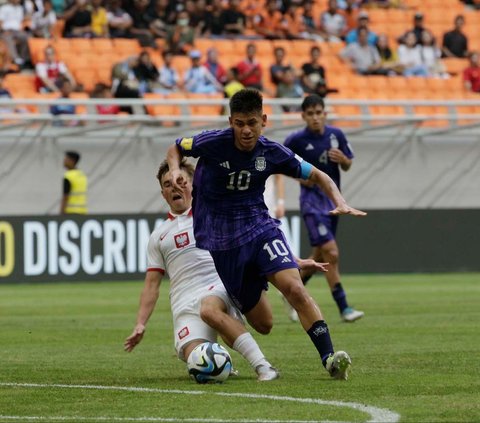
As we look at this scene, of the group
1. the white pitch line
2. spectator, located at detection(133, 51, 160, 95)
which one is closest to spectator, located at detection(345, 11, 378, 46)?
spectator, located at detection(133, 51, 160, 95)

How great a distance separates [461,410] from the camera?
764 cm

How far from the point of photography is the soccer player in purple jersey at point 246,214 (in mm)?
9312

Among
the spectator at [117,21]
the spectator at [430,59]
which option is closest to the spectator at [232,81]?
the spectator at [117,21]

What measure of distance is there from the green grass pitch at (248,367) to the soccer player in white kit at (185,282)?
38cm

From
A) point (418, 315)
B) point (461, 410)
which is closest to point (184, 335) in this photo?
A: point (461, 410)

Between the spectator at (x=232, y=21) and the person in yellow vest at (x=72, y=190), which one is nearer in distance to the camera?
the person in yellow vest at (x=72, y=190)

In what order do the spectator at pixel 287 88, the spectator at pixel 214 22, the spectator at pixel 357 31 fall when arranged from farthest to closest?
1. the spectator at pixel 357 31
2. the spectator at pixel 214 22
3. the spectator at pixel 287 88

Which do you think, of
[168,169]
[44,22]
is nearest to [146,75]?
[44,22]

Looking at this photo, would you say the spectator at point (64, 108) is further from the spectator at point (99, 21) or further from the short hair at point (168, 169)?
the short hair at point (168, 169)

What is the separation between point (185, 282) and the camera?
1016 cm

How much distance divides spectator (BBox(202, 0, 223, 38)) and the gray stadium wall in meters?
5.98

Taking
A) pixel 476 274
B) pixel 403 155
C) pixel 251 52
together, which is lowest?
pixel 476 274

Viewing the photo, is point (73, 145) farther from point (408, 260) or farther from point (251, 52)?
point (408, 260)

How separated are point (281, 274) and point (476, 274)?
1616 cm
